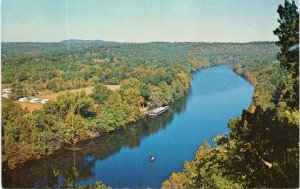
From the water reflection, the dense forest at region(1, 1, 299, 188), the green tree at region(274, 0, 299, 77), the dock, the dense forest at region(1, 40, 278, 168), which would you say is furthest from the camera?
the dock

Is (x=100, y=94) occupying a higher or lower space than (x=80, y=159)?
higher

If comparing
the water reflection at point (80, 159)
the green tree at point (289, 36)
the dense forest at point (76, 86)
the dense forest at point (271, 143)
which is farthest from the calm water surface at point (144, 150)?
the green tree at point (289, 36)

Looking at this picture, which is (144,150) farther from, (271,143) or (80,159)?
(271,143)

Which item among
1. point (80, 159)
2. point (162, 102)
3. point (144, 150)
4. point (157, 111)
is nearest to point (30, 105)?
point (80, 159)

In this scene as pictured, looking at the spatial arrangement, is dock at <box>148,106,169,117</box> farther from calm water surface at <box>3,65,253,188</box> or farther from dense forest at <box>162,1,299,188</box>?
dense forest at <box>162,1,299,188</box>

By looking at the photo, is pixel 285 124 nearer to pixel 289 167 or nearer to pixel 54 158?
pixel 289 167

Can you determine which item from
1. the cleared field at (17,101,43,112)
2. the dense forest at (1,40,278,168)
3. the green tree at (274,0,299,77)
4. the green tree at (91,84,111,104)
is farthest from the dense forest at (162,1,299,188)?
the green tree at (91,84,111,104)

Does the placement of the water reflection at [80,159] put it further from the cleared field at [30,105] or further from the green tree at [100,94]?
the cleared field at [30,105]
